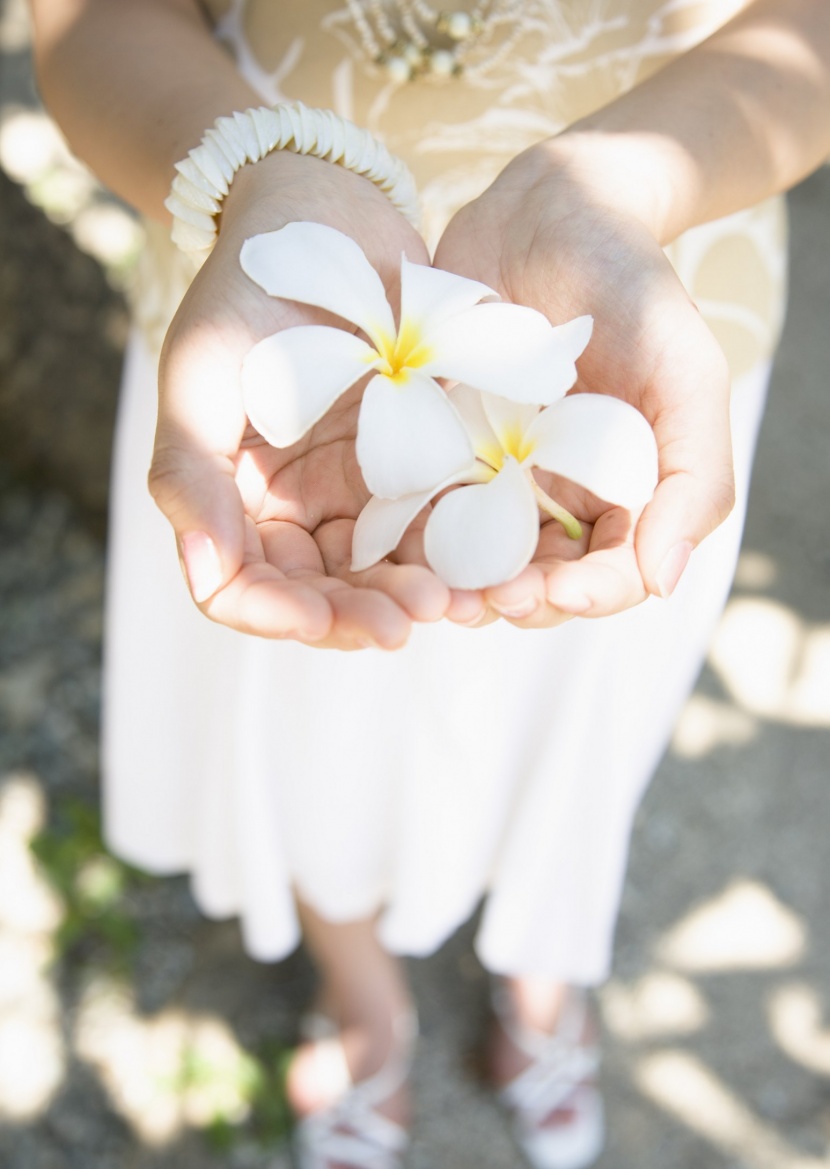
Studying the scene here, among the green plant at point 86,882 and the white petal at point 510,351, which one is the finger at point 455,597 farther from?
the green plant at point 86,882

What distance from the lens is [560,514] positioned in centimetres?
83

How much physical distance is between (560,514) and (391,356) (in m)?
0.19

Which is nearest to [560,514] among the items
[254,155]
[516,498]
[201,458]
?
[516,498]

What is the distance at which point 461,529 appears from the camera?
0.77 metres

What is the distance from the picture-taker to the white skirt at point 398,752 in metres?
1.21

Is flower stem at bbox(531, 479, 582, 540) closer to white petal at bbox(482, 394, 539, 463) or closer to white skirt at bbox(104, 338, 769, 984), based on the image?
white petal at bbox(482, 394, 539, 463)

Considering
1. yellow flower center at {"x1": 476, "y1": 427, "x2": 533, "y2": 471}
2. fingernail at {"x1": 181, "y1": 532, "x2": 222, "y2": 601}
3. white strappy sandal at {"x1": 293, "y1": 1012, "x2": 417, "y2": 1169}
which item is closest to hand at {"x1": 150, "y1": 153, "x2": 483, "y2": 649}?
fingernail at {"x1": 181, "y1": 532, "x2": 222, "y2": 601}

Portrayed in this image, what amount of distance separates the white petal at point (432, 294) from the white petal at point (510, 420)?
74mm

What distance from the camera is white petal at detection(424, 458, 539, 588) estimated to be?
752 millimetres

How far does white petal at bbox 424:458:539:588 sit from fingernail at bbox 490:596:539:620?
18 millimetres

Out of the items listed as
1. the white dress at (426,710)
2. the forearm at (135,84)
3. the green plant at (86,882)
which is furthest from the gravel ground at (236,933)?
the forearm at (135,84)

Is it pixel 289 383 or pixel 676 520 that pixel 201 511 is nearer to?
pixel 289 383

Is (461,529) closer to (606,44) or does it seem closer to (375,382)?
(375,382)

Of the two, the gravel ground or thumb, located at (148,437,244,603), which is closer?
thumb, located at (148,437,244,603)
